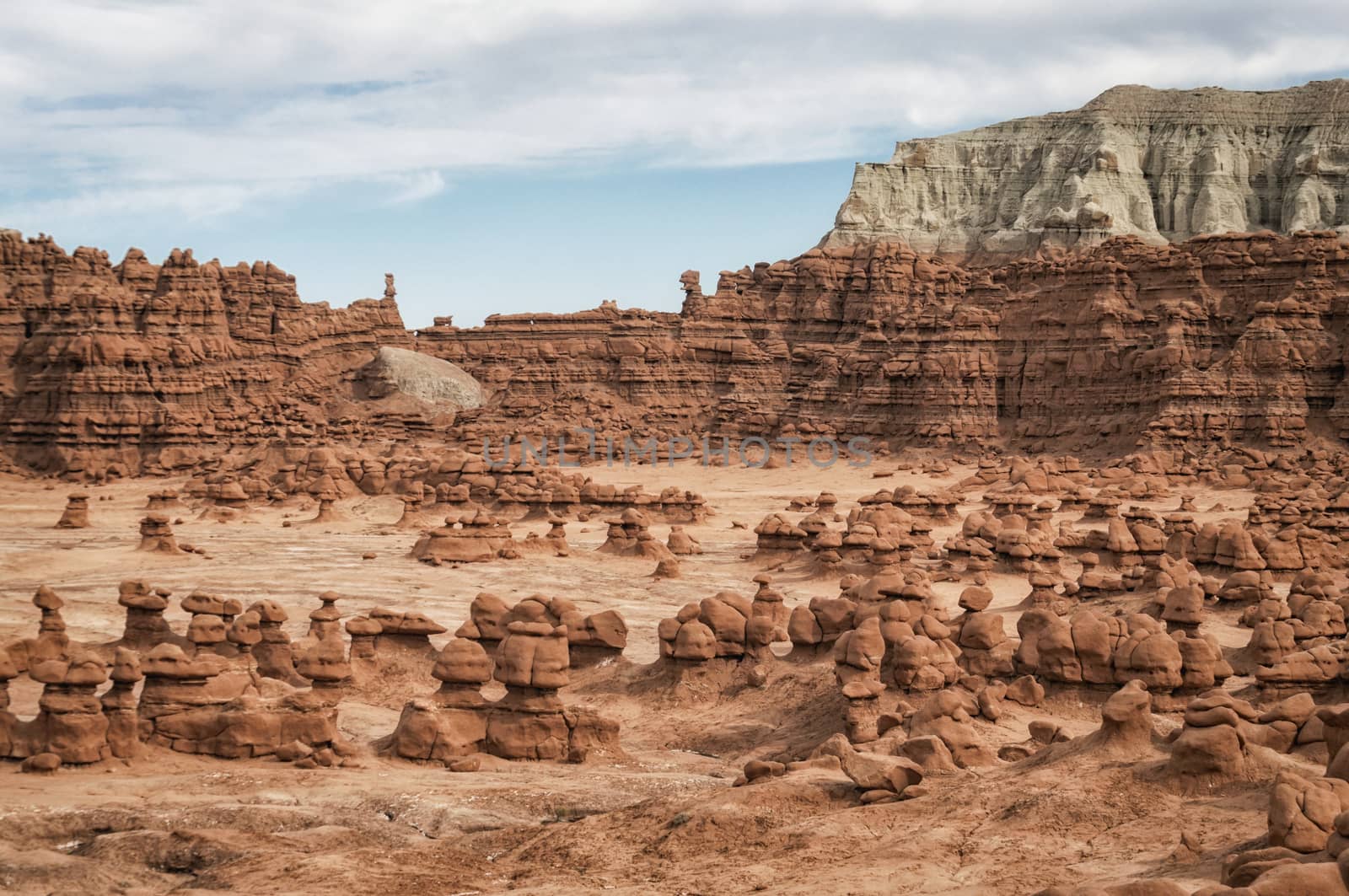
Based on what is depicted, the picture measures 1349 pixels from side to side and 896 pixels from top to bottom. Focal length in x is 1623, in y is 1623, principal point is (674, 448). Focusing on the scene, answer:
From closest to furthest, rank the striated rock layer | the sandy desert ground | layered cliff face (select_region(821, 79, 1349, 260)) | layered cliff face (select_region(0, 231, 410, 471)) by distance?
the sandy desert ground → the striated rock layer → layered cliff face (select_region(0, 231, 410, 471)) → layered cliff face (select_region(821, 79, 1349, 260))

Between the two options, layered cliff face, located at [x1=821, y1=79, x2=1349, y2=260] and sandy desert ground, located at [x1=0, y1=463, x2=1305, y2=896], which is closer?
sandy desert ground, located at [x1=0, y1=463, x2=1305, y2=896]

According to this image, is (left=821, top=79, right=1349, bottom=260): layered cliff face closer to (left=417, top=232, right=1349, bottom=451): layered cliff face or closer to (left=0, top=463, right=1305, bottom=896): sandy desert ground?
(left=417, top=232, right=1349, bottom=451): layered cliff face

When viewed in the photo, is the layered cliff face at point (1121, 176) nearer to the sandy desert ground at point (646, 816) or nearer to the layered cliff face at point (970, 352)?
the layered cliff face at point (970, 352)

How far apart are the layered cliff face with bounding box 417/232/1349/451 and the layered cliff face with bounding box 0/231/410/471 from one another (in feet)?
24.2

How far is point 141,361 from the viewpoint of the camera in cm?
4662

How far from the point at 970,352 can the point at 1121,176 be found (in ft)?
75.8

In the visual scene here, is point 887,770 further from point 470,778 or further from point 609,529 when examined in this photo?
point 609,529

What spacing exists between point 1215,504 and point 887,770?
2600 centimetres

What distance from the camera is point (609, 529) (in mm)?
29391

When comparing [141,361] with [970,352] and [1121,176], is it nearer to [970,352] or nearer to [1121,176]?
[970,352]

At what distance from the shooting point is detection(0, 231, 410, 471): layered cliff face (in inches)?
1804

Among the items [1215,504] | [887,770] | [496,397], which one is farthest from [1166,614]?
[496,397]

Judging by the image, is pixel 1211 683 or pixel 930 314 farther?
pixel 930 314

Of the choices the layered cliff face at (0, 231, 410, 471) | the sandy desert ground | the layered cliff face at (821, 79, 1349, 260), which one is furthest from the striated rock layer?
the sandy desert ground
